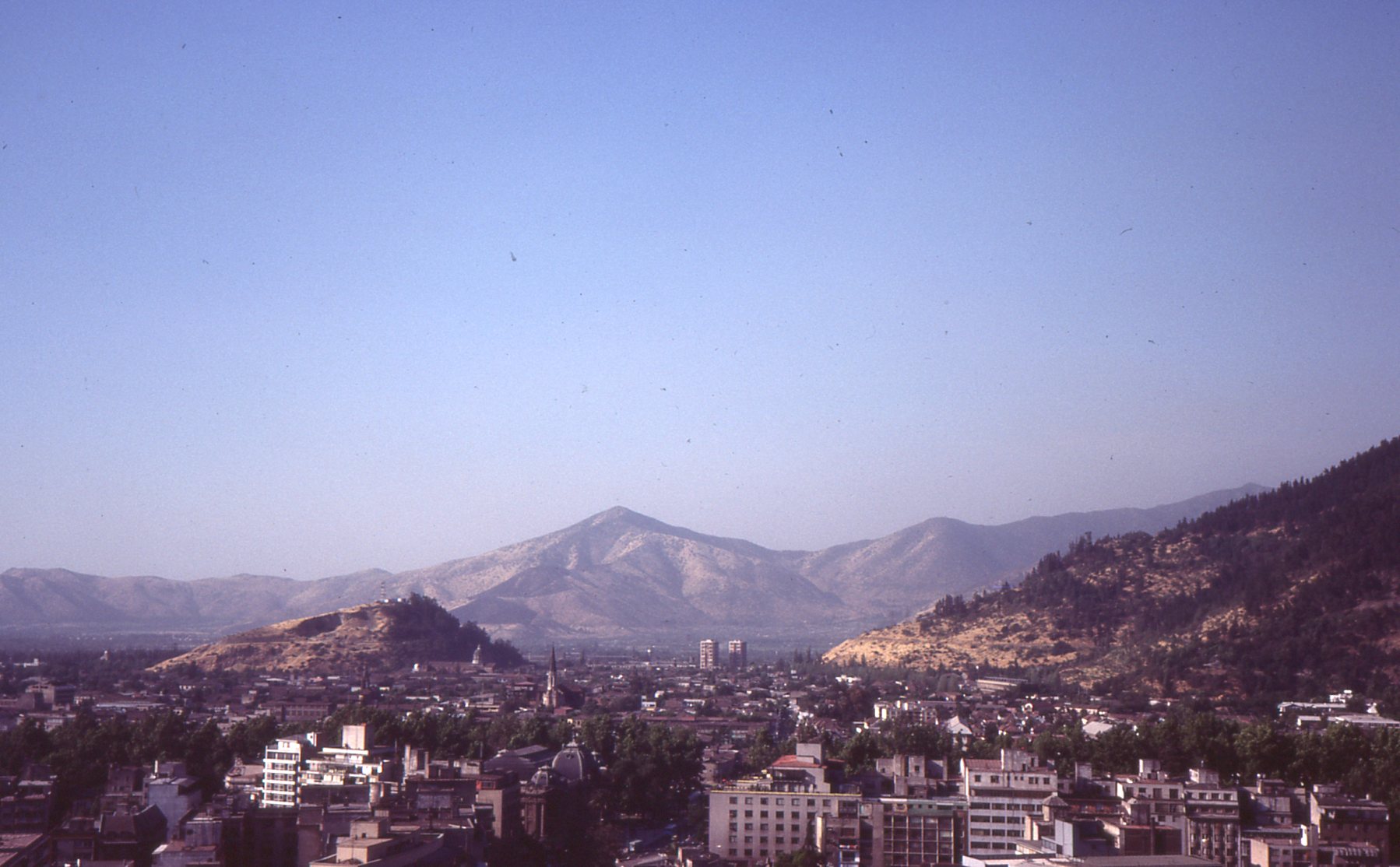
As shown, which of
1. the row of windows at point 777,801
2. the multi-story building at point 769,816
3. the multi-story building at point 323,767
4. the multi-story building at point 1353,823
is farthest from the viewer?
the multi-story building at point 323,767

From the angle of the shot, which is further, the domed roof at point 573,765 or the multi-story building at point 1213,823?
the domed roof at point 573,765

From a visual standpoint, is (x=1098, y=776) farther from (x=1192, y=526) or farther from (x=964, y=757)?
(x=1192, y=526)

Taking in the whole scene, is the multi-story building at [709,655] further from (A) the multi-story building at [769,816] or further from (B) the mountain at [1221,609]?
(A) the multi-story building at [769,816]

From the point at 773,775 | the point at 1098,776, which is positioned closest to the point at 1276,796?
the point at 1098,776

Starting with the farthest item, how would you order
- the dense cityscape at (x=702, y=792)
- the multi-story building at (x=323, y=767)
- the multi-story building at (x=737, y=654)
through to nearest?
the multi-story building at (x=737, y=654) → the multi-story building at (x=323, y=767) → the dense cityscape at (x=702, y=792)

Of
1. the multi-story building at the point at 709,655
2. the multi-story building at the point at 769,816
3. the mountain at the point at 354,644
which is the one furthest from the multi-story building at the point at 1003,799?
the multi-story building at the point at 709,655

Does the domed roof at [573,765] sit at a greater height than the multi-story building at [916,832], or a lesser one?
greater

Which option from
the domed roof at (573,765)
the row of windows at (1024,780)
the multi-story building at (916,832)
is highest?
the row of windows at (1024,780)

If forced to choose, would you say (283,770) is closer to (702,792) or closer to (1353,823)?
A: (702,792)
